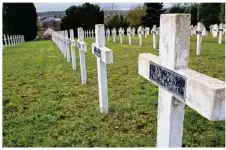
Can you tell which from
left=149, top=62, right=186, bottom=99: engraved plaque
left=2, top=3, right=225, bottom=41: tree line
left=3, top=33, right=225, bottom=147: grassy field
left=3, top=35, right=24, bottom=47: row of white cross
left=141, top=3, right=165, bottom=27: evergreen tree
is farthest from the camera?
left=141, top=3, right=165, bottom=27: evergreen tree

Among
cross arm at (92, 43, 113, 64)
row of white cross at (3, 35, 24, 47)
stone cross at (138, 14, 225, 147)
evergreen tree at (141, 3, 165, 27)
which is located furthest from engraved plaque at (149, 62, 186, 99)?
evergreen tree at (141, 3, 165, 27)

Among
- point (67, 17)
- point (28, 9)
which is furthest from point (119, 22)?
point (28, 9)

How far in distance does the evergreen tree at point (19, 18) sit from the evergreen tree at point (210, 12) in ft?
57.2

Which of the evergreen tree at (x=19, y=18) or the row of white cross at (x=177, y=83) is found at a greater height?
the evergreen tree at (x=19, y=18)

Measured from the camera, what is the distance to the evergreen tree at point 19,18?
28297 millimetres

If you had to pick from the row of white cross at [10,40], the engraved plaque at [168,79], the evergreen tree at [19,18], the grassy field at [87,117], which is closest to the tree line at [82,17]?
the evergreen tree at [19,18]

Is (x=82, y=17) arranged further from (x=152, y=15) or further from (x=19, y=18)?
(x=152, y=15)

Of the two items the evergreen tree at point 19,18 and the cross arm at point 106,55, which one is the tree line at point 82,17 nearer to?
the evergreen tree at point 19,18

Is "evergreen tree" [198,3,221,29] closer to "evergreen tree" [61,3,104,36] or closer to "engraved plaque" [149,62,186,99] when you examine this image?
"evergreen tree" [61,3,104,36]

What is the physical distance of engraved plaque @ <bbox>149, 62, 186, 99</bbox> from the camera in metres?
1.85

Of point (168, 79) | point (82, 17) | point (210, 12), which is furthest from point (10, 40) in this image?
point (168, 79)

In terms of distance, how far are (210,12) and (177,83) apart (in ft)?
90.3

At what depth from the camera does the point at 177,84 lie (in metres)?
1.89

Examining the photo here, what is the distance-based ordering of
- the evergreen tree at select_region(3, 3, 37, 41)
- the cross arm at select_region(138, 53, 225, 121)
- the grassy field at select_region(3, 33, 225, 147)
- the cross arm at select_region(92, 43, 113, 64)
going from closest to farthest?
the cross arm at select_region(138, 53, 225, 121)
the grassy field at select_region(3, 33, 225, 147)
the cross arm at select_region(92, 43, 113, 64)
the evergreen tree at select_region(3, 3, 37, 41)
